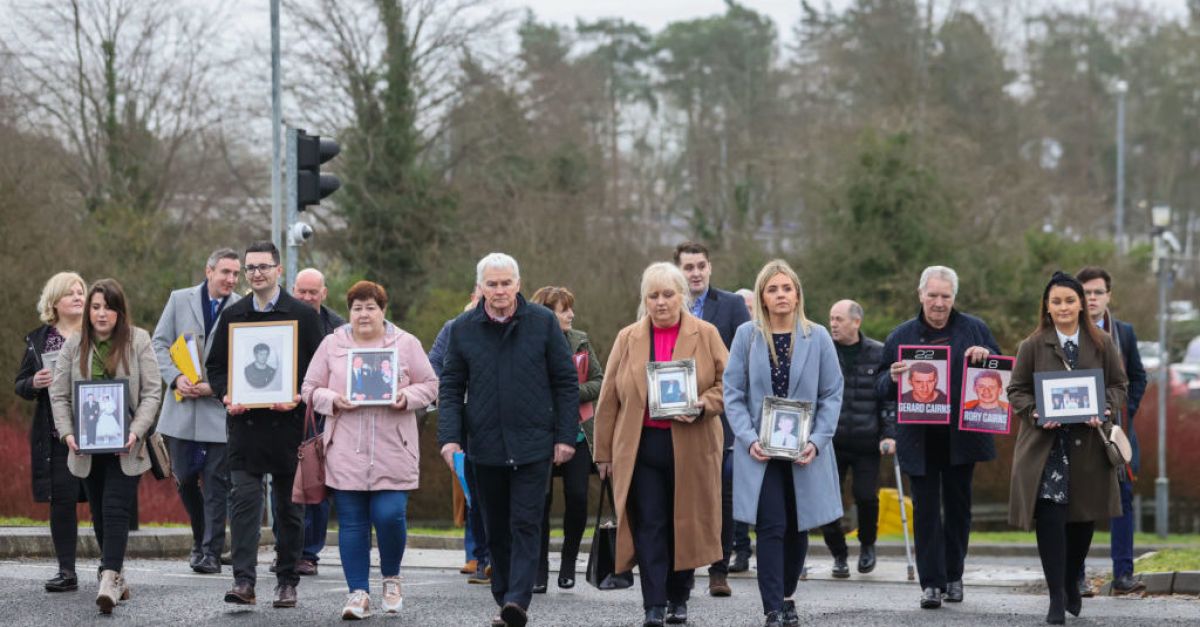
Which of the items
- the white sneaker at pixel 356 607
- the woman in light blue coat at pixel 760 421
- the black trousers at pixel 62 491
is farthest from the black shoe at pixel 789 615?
the black trousers at pixel 62 491

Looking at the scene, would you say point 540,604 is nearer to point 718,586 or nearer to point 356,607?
point 718,586

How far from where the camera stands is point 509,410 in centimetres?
934

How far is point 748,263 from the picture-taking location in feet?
116

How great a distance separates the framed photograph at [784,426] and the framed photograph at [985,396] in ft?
5.95

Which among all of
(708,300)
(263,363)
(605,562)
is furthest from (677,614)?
(708,300)

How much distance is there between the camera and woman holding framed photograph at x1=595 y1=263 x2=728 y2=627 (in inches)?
368

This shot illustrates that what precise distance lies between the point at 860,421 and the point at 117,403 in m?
6.04

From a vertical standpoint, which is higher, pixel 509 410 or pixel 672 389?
pixel 672 389

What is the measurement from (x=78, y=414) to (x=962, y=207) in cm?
2886

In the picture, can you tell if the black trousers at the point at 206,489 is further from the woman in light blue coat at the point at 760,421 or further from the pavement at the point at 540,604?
the woman in light blue coat at the point at 760,421

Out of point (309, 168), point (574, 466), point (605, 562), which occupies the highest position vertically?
point (309, 168)

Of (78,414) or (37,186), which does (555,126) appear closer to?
(37,186)

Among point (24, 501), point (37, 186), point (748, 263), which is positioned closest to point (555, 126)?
point (748, 263)

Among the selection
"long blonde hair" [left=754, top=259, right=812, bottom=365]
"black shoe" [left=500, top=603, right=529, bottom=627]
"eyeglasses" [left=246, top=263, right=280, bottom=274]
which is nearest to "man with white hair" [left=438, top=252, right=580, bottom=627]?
"black shoe" [left=500, top=603, right=529, bottom=627]
